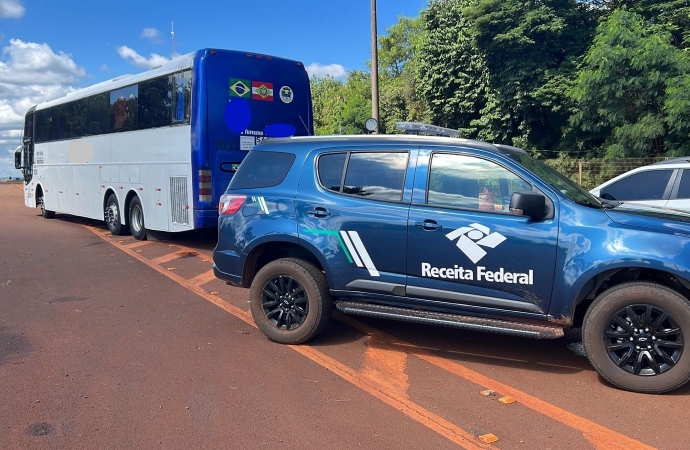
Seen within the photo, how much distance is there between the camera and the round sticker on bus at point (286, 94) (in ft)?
37.3

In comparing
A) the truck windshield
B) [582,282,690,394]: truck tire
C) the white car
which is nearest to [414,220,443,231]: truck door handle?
the truck windshield

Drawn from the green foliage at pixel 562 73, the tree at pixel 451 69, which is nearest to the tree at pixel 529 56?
the green foliage at pixel 562 73

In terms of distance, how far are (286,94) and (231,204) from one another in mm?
5945

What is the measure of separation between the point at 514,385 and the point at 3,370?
4.25 metres

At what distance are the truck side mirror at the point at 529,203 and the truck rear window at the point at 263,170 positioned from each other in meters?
2.26

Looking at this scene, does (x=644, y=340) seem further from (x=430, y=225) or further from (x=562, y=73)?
(x=562, y=73)

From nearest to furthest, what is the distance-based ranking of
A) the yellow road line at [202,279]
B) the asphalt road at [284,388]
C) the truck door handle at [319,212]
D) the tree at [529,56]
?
the asphalt road at [284,388], the truck door handle at [319,212], the yellow road line at [202,279], the tree at [529,56]

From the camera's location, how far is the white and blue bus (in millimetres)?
10430

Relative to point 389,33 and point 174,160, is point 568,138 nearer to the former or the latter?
point 174,160

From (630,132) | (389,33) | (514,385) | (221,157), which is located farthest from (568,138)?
(389,33)

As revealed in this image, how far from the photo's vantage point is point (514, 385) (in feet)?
15.3

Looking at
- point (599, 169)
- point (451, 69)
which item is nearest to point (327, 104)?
point (451, 69)

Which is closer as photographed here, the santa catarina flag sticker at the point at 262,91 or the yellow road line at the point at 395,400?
the yellow road line at the point at 395,400

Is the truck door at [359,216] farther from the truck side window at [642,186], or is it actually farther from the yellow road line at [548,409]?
the truck side window at [642,186]
